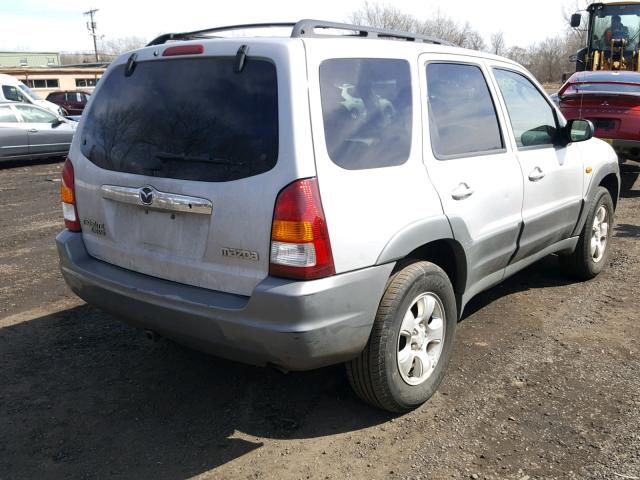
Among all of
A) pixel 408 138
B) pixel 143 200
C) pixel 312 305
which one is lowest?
pixel 312 305

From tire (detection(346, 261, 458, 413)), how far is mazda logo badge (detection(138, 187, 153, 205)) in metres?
1.23

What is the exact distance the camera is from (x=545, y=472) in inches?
110

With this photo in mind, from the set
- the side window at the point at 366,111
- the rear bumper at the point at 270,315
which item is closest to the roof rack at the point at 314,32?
the side window at the point at 366,111

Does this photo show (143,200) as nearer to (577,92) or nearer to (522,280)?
(522,280)

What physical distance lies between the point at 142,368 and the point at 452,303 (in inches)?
77.0

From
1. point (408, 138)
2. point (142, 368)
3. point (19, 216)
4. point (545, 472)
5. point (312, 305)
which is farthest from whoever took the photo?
point (19, 216)

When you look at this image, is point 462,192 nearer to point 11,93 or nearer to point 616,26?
point 616,26

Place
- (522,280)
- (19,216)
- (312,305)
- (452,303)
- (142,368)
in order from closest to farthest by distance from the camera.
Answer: (312,305)
(452,303)
(142,368)
(522,280)
(19,216)

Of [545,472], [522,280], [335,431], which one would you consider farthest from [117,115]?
[522,280]

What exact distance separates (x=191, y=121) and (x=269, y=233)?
70cm

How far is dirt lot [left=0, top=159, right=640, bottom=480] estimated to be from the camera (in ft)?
9.44

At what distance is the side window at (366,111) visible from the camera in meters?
2.77

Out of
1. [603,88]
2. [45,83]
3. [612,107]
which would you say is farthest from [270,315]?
[45,83]

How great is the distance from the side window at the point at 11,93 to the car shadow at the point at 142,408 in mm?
16122
